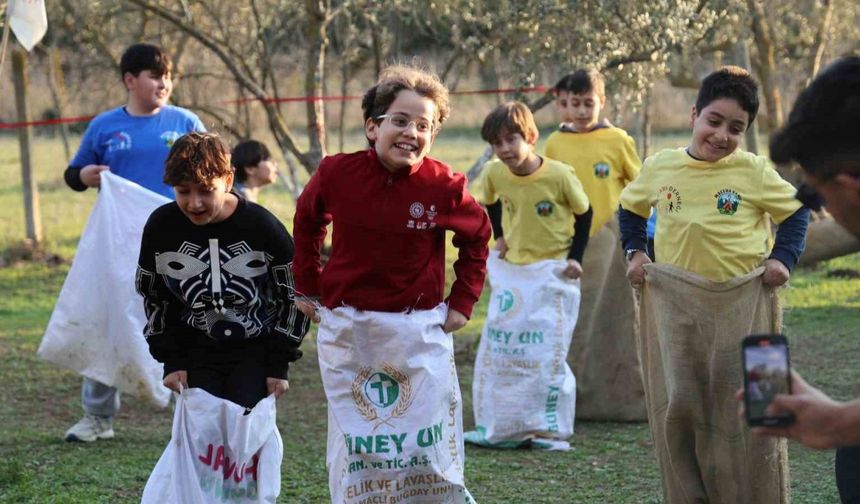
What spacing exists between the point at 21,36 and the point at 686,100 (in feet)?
56.4

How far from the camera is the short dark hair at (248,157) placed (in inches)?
280

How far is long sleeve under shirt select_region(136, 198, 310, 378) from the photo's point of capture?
4422 millimetres

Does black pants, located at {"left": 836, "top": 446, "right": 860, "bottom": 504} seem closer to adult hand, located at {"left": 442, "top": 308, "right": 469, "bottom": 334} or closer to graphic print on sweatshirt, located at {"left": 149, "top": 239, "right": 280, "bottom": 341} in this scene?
adult hand, located at {"left": 442, "top": 308, "right": 469, "bottom": 334}

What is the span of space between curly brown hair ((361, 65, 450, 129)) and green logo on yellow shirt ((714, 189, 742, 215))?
1.01m

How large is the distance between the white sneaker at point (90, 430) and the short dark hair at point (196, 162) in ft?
8.89

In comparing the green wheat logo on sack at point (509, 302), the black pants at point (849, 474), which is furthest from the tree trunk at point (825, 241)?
the black pants at point (849, 474)

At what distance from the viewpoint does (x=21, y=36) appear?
648 cm

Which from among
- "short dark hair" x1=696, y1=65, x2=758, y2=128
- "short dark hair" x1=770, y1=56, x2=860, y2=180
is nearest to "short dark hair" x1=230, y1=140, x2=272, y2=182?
"short dark hair" x1=696, y1=65, x2=758, y2=128

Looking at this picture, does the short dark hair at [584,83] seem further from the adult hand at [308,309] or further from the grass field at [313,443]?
the adult hand at [308,309]

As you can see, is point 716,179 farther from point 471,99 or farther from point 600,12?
point 471,99

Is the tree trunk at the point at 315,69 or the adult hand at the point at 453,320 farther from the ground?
the tree trunk at the point at 315,69

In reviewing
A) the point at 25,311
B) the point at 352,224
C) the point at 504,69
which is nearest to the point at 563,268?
the point at 352,224

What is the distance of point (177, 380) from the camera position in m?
4.45

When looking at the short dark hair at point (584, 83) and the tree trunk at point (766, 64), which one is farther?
the tree trunk at point (766, 64)
